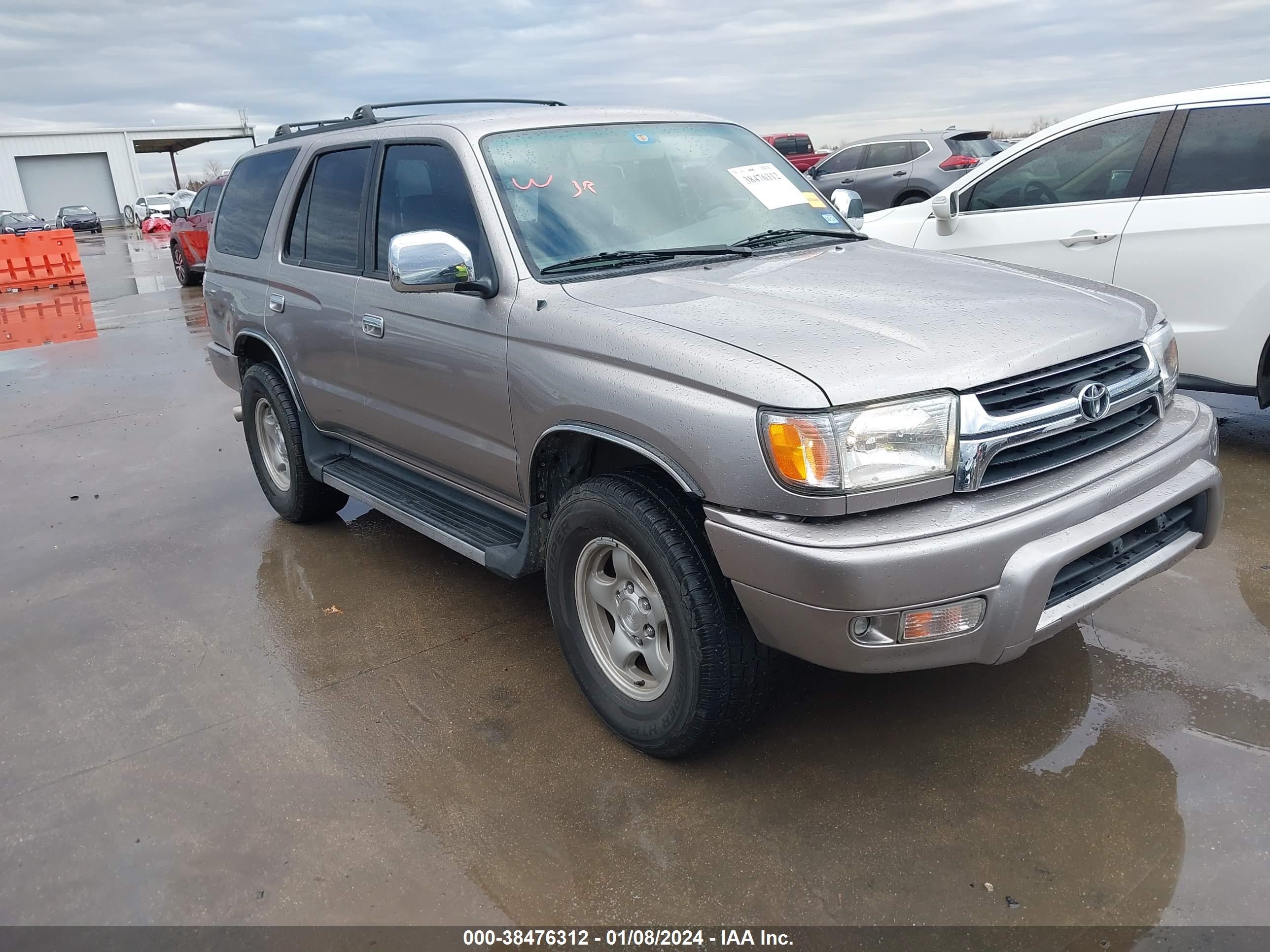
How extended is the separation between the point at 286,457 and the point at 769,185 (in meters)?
2.76

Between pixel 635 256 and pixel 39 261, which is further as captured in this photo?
pixel 39 261

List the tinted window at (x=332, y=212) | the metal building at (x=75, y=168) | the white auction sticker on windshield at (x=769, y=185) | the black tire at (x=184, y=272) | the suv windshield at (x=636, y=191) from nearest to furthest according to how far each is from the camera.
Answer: the suv windshield at (x=636, y=191) → the white auction sticker on windshield at (x=769, y=185) → the tinted window at (x=332, y=212) → the black tire at (x=184, y=272) → the metal building at (x=75, y=168)

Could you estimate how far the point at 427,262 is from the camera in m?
3.13

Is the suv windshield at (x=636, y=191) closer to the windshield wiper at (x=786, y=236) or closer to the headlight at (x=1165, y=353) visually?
the windshield wiper at (x=786, y=236)

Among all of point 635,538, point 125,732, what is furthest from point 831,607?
point 125,732

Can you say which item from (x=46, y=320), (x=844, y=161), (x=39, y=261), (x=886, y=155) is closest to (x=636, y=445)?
(x=46, y=320)

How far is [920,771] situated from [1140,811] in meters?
0.58

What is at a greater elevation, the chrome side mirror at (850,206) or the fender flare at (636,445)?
the chrome side mirror at (850,206)

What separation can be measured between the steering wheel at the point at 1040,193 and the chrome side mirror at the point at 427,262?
394 cm

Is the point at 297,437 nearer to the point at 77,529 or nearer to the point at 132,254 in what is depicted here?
the point at 77,529

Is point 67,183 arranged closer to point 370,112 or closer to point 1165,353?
point 370,112

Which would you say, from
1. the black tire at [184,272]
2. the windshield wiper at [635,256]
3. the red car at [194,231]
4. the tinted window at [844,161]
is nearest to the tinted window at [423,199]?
the windshield wiper at [635,256]

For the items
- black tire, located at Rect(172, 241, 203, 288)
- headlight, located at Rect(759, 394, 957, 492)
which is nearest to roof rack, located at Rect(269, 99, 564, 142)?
headlight, located at Rect(759, 394, 957, 492)

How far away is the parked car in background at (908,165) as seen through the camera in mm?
15609
